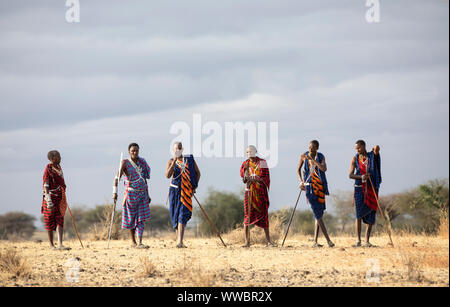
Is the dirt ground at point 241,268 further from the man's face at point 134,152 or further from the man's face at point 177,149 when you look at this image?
the man's face at point 134,152

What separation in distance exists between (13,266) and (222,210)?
18930 mm

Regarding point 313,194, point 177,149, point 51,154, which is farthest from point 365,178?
point 51,154

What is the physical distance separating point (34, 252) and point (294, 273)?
672cm

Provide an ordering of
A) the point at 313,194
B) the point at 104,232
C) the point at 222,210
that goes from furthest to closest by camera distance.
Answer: the point at 222,210 < the point at 104,232 < the point at 313,194

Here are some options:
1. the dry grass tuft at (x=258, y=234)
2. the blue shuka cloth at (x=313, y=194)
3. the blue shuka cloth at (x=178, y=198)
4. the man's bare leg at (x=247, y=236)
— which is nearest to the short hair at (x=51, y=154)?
the blue shuka cloth at (x=178, y=198)

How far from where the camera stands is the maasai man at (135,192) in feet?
45.5

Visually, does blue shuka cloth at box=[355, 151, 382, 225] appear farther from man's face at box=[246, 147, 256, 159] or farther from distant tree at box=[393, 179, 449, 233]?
distant tree at box=[393, 179, 449, 233]

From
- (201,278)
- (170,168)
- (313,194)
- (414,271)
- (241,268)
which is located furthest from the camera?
(313,194)

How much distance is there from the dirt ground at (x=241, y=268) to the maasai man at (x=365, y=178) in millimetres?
1098

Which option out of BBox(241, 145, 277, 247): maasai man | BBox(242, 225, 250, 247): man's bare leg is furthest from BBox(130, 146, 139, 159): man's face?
BBox(242, 225, 250, 247): man's bare leg

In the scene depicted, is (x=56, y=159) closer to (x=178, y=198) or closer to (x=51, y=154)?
(x=51, y=154)

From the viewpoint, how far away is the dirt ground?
29.8 feet

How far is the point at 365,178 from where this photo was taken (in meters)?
13.6
